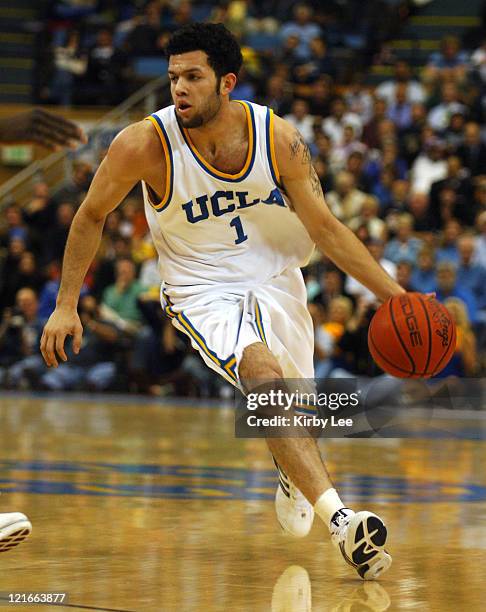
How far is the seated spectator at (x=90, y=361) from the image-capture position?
12.9m

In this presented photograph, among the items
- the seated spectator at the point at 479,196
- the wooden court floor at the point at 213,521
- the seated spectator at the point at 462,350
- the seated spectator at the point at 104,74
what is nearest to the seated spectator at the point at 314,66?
the seated spectator at the point at 104,74

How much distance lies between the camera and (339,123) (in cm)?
1498

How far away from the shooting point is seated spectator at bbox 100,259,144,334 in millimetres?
13195

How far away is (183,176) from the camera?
504 cm

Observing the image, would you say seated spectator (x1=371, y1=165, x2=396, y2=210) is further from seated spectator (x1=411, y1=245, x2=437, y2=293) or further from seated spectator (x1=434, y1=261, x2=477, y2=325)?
seated spectator (x1=434, y1=261, x2=477, y2=325)

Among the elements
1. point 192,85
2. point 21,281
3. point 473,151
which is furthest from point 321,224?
point 21,281

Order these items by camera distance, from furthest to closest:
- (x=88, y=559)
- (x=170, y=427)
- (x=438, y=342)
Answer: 1. (x=170, y=427)
2. (x=438, y=342)
3. (x=88, y=559)

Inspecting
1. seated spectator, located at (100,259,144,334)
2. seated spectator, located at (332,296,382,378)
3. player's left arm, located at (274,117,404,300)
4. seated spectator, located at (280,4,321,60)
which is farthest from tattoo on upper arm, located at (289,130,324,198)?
seated spectator, located at (280,4,321,60)

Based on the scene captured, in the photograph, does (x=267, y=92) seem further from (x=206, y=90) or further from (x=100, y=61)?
(x=206, y=90)

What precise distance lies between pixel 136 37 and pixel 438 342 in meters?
13.1

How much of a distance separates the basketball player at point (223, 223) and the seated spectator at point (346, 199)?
8.21 meters

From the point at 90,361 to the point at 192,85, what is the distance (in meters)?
8.41

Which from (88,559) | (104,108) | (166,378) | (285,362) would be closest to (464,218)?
(166,378)

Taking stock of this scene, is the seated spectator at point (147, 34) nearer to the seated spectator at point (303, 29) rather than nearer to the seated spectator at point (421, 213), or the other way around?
the seated spectator at point (303, 29)
